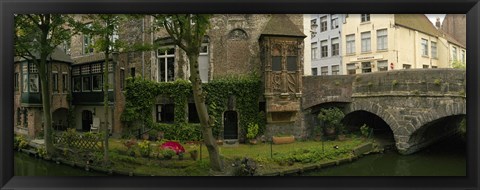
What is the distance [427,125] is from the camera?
13.5 ft

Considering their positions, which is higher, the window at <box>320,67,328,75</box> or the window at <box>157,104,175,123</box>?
the window at <box>320,67,328,75</box>

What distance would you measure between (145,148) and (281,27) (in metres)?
1.83

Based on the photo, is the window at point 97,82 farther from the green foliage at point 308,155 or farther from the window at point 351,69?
the window at point 351,69

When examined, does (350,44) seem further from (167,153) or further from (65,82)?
(65,82)

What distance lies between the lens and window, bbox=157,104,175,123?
3285 millimetres

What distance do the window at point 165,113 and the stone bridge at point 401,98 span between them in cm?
Answer: 146

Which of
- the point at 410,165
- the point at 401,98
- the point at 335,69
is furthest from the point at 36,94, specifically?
the point at 401,98

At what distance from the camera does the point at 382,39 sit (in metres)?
3.07

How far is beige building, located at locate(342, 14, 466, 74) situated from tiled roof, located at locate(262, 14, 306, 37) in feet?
1.58

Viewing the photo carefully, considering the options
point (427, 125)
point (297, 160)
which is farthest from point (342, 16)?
point (427, 125)

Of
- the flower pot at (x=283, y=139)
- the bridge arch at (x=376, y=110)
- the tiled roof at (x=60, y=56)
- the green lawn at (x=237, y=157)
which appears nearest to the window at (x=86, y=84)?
the tiled roof at (x=60, y=56)

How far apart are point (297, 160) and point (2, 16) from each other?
2.96 m

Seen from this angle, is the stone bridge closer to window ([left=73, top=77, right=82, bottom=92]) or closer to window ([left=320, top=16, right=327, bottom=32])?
window ([left=320, top=16, right=327, bottom=32])

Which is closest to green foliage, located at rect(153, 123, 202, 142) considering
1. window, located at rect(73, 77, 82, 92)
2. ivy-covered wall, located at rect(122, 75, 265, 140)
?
ivy-covered wall, located at rect(122, 75, 265, 140)
